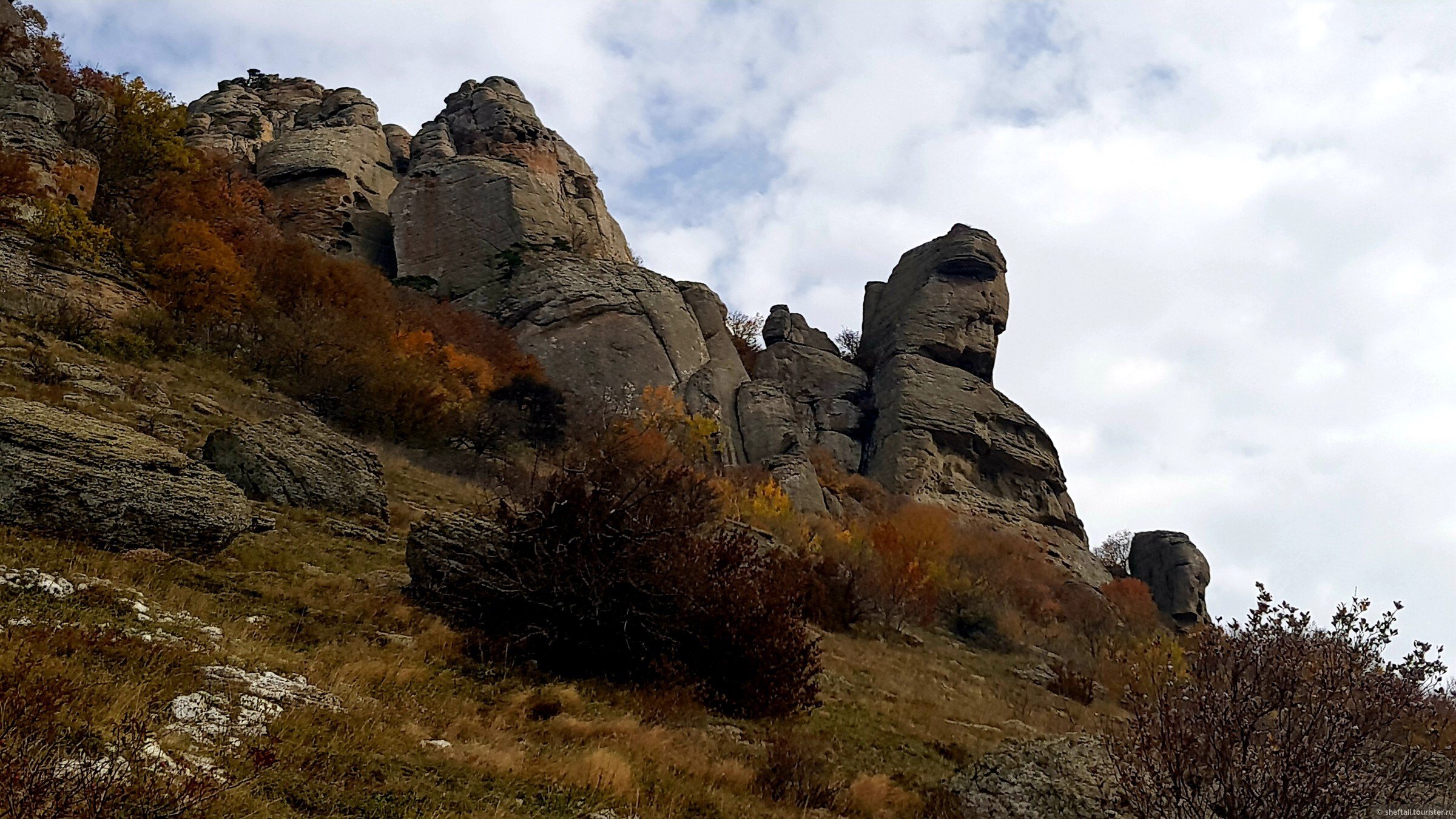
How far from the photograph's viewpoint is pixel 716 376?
43.5m

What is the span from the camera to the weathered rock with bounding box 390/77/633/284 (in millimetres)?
45906

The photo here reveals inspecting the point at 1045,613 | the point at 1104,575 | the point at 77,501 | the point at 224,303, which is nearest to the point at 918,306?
the point at 1104,575

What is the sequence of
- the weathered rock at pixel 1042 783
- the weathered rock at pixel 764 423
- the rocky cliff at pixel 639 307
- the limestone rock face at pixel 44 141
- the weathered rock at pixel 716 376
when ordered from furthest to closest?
the weathered rock at pixel 764 423 < the rocky cliff at pixel 639 307 < the weathered rock at pixel 716 376 < the limestone rock face at pixel 44 141 < the weathered rock at pixel 1042 783

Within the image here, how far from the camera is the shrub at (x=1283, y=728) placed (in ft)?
20.1

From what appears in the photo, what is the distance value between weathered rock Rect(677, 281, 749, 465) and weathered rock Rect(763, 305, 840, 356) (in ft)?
18.7

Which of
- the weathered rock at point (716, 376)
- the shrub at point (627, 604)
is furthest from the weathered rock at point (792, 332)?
the shrub at point (627, 604)

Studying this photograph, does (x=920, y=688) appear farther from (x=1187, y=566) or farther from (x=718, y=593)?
(x=1187, y=566)

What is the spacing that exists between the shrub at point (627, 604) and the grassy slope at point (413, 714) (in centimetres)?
60

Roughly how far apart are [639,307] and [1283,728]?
126 ft

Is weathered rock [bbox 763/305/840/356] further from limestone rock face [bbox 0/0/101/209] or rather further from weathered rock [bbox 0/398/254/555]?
weathered rock [bbox 0/398/254/555]

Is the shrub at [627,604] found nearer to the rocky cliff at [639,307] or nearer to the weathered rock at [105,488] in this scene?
the weathered rock at [105,488]

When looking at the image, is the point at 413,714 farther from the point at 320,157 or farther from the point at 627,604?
the point at 320,157

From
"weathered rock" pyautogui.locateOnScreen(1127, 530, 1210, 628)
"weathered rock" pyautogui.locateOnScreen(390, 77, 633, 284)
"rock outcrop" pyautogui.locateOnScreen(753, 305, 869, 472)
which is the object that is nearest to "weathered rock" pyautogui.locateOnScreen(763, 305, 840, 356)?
"rock outcrop" pyautogui.locateOnScreen(753, 305, 869, 472)

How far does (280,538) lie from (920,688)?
1133 centimetres
